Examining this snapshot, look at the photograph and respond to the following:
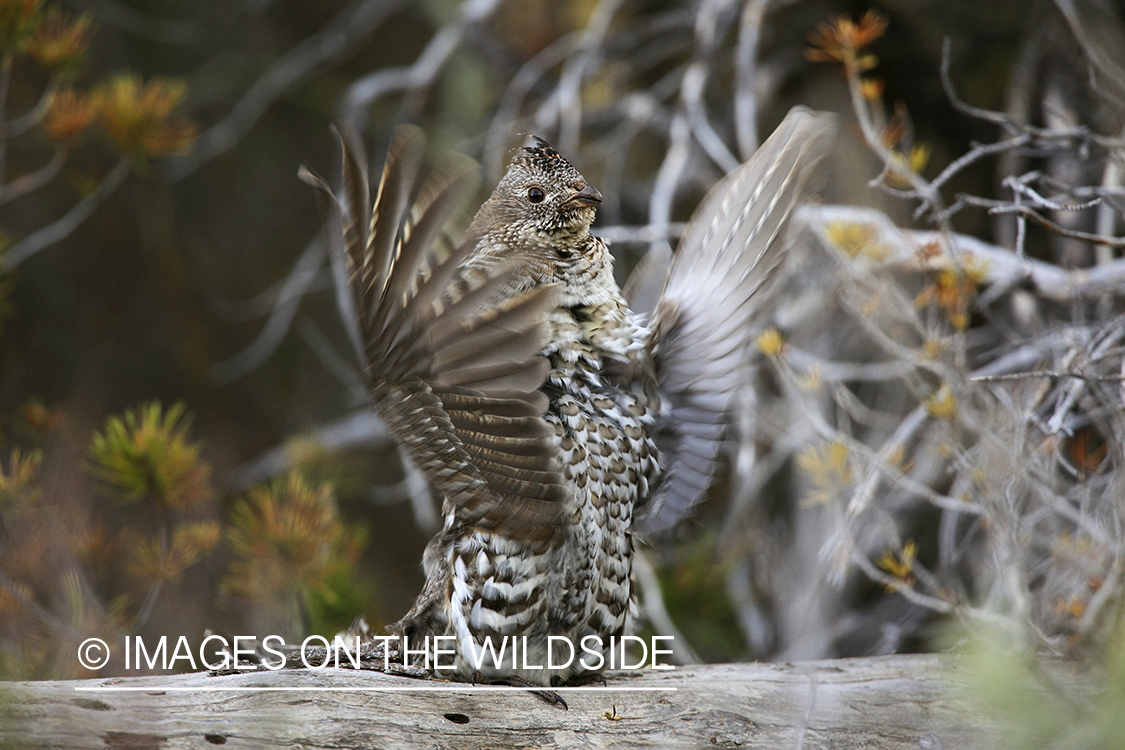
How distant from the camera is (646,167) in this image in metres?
4.60

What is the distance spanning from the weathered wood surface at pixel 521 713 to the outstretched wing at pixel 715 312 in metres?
0.42

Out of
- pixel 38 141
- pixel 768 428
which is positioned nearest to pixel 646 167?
pixel 768 428

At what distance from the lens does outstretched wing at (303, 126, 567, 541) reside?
145 centimetres

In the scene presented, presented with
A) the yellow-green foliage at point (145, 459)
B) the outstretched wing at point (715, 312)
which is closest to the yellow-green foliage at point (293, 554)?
the yellow-green foliage at point (145, 459)

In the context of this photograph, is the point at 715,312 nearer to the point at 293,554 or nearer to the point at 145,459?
the point at 293,554

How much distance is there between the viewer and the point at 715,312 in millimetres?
2104

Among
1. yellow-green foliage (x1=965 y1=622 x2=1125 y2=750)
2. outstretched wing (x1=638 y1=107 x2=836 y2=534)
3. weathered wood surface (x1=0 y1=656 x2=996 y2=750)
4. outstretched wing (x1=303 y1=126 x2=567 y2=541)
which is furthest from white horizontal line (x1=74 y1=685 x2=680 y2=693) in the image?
yellow-green foliage (x1=965 y1=622 x2=1125 y2=750)

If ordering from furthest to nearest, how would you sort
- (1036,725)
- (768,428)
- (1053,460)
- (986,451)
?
(768,428), (1053,460), (986,451), (1036,725)

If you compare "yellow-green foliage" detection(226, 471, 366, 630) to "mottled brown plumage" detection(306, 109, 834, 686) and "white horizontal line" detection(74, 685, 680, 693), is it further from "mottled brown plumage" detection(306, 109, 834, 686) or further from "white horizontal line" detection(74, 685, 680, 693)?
"white horizontal line" detection(74, 685, 680, 693)

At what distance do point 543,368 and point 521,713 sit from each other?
2.34ft

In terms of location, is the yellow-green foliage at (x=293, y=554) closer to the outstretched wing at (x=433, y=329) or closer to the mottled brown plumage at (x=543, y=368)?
the mottled brown plumage at (x=543, y=368)

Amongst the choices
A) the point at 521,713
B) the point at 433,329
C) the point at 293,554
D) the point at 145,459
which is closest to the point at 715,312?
the point at 433,329

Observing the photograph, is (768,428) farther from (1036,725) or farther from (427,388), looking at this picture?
(1036,725)

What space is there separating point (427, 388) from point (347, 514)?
4.02m
